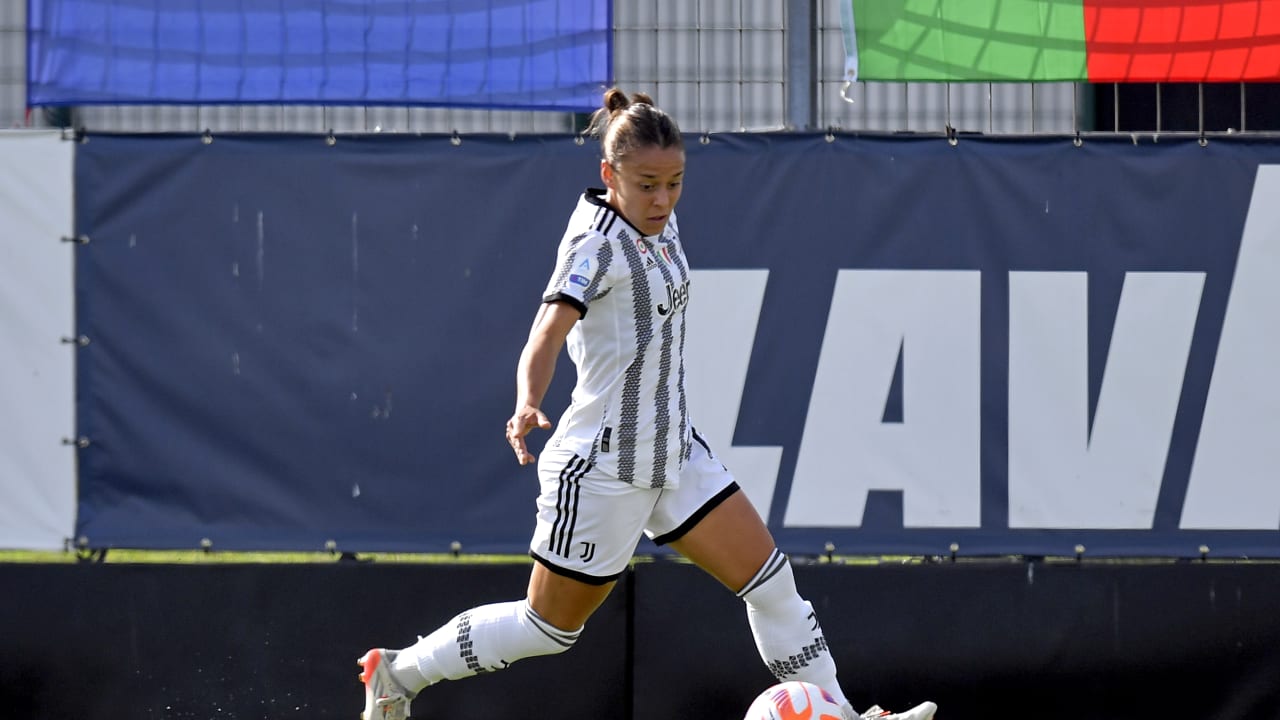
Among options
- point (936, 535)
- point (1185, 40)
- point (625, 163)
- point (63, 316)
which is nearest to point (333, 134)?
point (63, 316)

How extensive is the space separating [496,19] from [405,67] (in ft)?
1.25

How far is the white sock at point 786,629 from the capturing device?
4.72m

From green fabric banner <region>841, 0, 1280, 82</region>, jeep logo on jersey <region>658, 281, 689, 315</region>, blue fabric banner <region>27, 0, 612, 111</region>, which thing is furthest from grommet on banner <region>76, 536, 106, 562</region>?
green fabric banner <region>841, 0, 1280, 82</region>

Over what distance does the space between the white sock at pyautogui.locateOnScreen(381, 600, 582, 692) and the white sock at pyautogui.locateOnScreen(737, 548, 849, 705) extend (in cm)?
58

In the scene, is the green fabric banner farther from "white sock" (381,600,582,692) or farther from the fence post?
"white sock" (381,600,582,692)

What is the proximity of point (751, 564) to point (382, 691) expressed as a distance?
127 cm

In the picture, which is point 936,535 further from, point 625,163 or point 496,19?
point 496,19

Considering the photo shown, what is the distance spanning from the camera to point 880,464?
18.8 ft

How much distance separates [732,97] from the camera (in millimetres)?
5875

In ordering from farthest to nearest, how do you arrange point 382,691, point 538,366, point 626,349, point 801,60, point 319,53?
point 801,60 → point 319,53 → point 382,691 → point 626,349 → point 538,366

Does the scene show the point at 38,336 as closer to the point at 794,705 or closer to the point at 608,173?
the point at 608,173

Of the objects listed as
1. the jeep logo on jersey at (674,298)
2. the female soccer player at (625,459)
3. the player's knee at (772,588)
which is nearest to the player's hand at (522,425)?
the female soccer player at (625,459)

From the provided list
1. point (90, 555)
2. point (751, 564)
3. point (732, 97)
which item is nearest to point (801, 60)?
point (732, 97)

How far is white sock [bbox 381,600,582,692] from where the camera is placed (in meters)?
4.77
